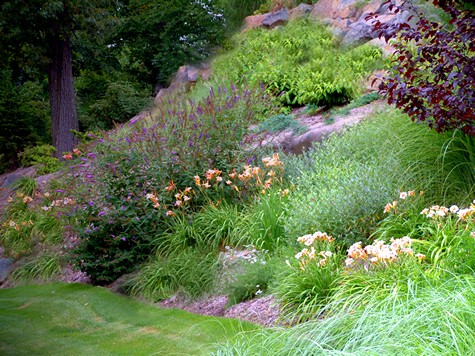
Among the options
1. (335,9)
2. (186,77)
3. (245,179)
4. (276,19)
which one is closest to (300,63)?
(335,9)

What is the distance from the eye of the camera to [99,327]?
17.8 ft

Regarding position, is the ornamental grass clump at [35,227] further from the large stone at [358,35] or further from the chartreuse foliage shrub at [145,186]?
the large stone at [358,35]

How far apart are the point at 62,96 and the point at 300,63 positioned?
6.20 meters

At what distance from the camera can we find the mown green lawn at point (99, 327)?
15.0 feet

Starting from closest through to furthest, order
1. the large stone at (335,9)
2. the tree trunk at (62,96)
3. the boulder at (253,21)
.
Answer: the tree trunk at (62,96), the large stone at (335,9), the boulder at (253,21)

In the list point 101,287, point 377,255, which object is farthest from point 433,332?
point 101,287

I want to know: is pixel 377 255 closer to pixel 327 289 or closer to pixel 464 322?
pixel 327 289

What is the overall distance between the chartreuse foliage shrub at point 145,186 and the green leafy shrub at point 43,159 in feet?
20.8

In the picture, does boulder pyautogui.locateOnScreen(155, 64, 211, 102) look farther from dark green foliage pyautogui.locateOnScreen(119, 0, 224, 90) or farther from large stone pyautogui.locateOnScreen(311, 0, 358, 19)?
large stone pyautogui.locateOnScreen(311, 0, 358, 19)

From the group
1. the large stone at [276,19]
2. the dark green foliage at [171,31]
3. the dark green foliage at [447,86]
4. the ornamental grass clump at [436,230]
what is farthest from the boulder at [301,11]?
the ornamental grass clump at [436,230]

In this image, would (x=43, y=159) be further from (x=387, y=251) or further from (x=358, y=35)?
(x=387, y=251)

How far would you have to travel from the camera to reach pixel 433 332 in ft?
9.68

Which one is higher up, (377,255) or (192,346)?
(377,255)

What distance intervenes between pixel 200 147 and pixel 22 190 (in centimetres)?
603
